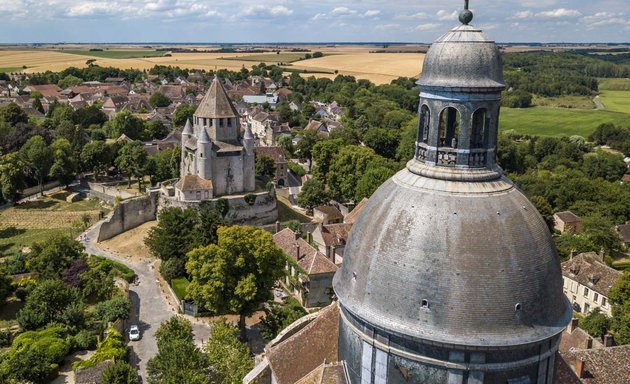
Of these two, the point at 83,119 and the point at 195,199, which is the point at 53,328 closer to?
the point at 195,199

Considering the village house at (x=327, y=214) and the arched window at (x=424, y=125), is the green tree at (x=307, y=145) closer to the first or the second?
the village house at (x=327, y=214)

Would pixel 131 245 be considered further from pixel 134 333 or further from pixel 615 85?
pixel 615 85

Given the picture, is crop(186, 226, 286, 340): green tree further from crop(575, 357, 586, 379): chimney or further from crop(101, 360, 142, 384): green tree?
crop(575, 357, 586, 379): chimney

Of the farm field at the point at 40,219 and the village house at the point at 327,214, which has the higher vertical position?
the village house at the point at 327,214

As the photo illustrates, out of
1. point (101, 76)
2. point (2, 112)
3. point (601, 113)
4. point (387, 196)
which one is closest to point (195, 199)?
point (387, 196)

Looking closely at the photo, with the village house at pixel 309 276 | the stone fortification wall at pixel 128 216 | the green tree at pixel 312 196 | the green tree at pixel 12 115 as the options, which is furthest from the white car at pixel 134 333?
the green tree at pixel 12 115

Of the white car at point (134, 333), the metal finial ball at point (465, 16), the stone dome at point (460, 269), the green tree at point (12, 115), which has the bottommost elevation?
the white car at point (134, 333)

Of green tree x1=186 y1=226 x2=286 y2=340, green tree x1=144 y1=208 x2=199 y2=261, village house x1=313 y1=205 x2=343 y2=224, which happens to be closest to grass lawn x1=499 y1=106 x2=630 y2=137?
village house x1=313 y1=205 x2=343 y2=224
